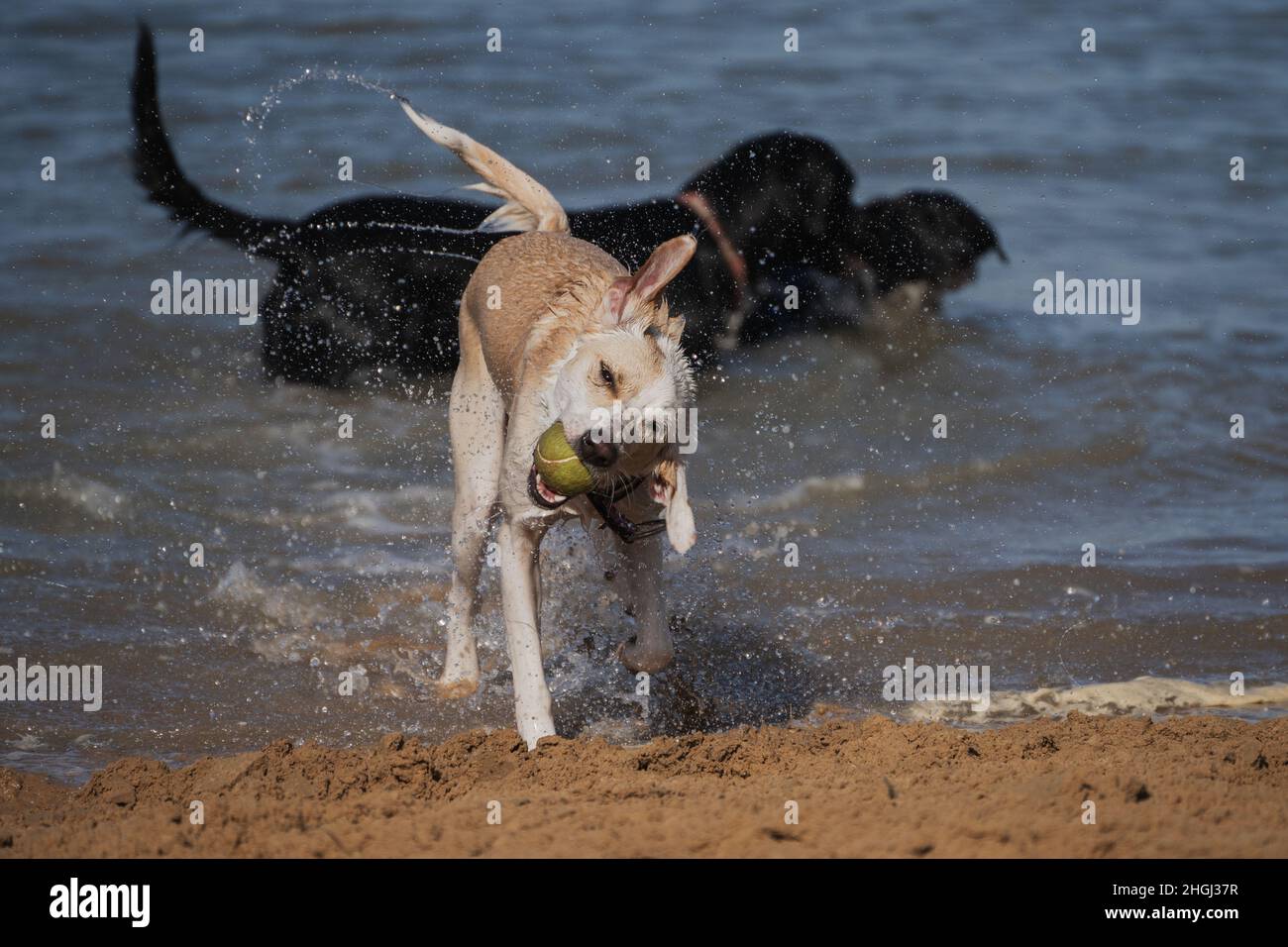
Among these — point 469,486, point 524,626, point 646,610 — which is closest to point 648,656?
point 646,610

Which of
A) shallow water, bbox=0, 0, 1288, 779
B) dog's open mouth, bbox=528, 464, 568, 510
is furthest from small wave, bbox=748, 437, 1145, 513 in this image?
dog's open mouth, bbox=528, 464, 568, 510

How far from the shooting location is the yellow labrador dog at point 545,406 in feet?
14.5

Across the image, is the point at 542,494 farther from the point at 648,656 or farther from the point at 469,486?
the point at 469,486

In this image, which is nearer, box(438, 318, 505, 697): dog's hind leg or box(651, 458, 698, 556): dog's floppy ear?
box(651, 458, 698, 556): dog's floppy ear

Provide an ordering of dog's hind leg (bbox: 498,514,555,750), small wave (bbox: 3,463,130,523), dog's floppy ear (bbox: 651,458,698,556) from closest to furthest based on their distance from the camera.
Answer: dog's floppy ear (bbox: 651,458,698,556) → dog's hind leg (bbox: 498,514,555,750) → small wave (bbox: 3,463,130,523)

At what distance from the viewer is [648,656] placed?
522cm

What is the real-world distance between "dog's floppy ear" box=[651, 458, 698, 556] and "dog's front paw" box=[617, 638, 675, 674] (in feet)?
2.22

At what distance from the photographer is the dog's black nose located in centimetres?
441

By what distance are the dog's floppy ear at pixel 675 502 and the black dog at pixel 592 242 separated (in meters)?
4.93

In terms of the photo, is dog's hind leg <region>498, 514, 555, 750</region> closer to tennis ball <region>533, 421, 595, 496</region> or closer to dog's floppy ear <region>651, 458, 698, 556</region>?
tennis ball <region>533, 421, 595, 496</region>

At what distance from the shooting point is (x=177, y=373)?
33.4ft

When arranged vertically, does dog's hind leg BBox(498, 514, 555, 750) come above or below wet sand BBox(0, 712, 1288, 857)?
above

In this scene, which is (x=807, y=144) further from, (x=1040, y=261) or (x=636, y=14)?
(x=636, y=14)

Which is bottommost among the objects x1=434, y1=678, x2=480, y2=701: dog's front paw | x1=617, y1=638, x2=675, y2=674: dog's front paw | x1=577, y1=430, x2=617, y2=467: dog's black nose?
x1=434, y1=678, x2=480, y2=701: dog's front paw
